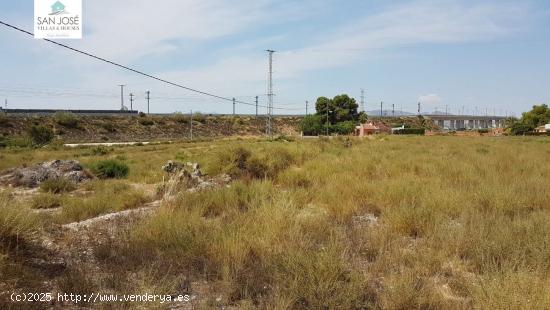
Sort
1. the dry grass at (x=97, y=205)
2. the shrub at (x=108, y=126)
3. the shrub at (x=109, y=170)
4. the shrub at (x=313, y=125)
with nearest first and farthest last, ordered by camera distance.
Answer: the dry grass at (x=97, y=205)
the shrub at (x=109, y=170)
the shrub at (x=108, y=126)
the shrub at (x=313, y=125)

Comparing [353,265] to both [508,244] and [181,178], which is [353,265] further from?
[181,178]

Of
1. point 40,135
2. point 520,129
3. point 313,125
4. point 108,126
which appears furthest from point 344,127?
point 40,135

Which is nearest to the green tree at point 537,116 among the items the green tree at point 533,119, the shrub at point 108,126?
the green tree at point 533,119

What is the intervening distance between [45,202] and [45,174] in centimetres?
608

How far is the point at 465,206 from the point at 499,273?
3.68 m

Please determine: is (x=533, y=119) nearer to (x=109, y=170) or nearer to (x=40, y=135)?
(x=40, y=135)

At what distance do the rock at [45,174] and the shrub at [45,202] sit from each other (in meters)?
4.47

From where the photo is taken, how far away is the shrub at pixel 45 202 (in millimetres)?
11406

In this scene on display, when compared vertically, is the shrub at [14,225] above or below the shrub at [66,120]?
below

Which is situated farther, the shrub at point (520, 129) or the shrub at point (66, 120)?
the shrub at point (520, 129)

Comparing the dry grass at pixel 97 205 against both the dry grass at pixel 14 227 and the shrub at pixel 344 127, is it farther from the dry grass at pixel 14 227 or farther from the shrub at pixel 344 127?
the shrub at pixel 344 127

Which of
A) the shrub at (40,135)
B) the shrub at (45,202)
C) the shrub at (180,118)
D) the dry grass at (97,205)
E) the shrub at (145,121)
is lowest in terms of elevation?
the shrub at (45,202)

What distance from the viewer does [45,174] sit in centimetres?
1695

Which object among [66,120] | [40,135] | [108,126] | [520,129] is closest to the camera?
[40,135]
